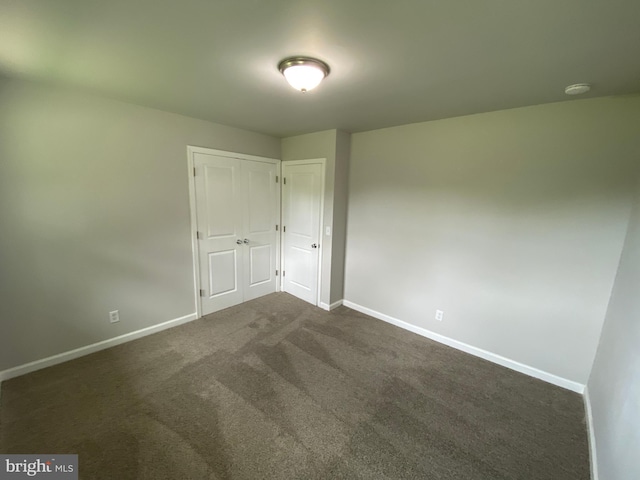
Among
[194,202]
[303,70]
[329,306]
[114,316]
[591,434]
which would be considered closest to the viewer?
[303,70]

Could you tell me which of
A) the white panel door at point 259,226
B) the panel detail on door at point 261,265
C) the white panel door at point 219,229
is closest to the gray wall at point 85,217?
the white panel door at point 219,229

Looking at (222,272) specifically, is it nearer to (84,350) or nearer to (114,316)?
(114,316)

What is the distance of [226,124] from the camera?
3.07m

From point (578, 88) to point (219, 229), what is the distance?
356cm

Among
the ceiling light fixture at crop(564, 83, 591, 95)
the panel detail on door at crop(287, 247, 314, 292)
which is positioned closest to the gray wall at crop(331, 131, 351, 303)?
the panel detail on door at crop(287, 247, 314, 292)

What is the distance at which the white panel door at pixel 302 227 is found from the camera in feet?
11.4

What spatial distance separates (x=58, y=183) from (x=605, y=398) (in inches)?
172

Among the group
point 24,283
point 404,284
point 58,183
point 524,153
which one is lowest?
point 404,284

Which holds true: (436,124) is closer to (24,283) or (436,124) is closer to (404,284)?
(404,284)

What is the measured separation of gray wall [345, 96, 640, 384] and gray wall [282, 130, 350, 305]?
343mm

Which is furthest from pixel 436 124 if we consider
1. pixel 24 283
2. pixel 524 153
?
pixel 24 283

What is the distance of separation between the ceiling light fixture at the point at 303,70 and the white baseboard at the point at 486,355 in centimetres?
276

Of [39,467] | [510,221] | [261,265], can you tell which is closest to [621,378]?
[510,221]

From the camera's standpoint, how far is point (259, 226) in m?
3.71
